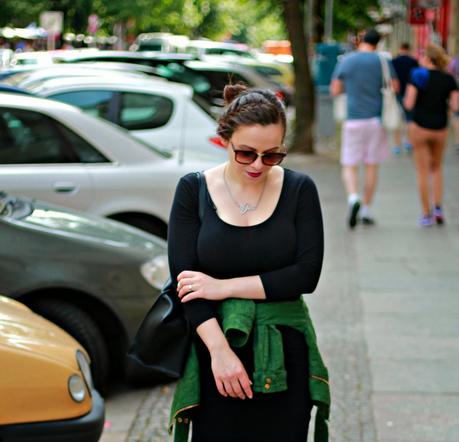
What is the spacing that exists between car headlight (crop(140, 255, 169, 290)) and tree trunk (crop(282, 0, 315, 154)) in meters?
12.0

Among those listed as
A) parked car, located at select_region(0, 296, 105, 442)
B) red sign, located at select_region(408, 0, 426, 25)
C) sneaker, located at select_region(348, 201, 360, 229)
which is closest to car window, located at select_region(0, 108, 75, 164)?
sneaker, located at select_region(348, 201, 360, 229)

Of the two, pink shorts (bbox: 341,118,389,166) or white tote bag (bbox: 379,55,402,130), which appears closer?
pink shorts (bbox: 341,118,389,166)

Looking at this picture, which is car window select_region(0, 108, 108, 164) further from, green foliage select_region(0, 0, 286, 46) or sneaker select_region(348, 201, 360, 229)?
green foliage select_region(0, 0, 286, 46)

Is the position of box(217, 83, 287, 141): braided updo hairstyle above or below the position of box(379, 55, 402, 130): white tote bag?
above

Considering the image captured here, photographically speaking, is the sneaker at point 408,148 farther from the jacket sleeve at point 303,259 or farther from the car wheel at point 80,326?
the jacket sleeve at point 303,259

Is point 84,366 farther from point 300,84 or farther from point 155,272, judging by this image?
point 300,84

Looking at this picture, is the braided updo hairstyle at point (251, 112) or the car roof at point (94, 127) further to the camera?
the car roof at point (94, 127)

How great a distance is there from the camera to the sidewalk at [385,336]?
557 cm

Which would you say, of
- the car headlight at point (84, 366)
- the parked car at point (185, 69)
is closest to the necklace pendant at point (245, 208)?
the car headlight at point (84, 366)

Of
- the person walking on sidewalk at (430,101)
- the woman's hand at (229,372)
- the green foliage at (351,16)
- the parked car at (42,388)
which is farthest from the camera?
the green foliage at (351,16)

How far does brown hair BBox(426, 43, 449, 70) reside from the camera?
10656 mm

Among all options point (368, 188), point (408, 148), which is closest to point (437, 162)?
point (368, 188)

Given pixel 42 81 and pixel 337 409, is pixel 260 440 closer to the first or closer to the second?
pixel 337 409

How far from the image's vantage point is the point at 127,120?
11.4m
